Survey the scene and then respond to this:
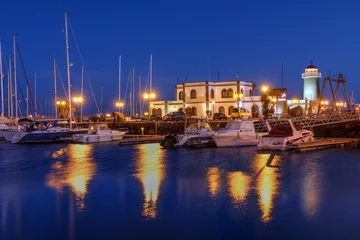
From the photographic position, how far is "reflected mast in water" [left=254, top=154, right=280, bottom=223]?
1389 cm

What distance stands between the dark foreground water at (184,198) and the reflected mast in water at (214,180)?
0.05 meters

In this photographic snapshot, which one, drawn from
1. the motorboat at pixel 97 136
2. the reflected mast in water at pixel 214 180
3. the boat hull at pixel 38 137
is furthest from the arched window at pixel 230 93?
the reflected mast in water at pixel 214 180

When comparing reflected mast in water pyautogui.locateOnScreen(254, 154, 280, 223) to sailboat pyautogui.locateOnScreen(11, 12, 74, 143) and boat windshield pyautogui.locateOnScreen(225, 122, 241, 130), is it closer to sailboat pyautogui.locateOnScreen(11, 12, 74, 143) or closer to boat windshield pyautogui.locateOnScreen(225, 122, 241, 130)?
boat windshield pyautogui.locateOnScreen(225, 122, 241, 130)

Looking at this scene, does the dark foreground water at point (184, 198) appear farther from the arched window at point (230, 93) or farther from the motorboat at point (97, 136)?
the arched window at point (230, 93)

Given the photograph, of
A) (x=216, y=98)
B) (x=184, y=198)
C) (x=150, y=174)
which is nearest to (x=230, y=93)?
(x=216, y=98)

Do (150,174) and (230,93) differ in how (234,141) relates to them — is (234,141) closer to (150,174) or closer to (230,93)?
(150,174)

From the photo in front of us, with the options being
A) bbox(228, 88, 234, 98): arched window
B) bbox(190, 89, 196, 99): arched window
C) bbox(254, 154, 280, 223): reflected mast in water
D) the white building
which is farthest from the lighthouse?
bbox(254, 154, 280, 223): reflected mast in water

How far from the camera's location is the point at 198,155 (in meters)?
29.4

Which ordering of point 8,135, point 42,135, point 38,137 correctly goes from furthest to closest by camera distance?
point 8,135 → point 42,135 → point 38,137

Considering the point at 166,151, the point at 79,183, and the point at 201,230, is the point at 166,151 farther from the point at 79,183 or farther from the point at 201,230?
the point at 201,230

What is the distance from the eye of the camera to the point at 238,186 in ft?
58.2

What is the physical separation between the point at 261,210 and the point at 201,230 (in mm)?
2716

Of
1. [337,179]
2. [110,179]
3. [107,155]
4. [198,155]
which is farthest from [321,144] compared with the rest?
[110,179]

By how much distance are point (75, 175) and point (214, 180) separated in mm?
7081
